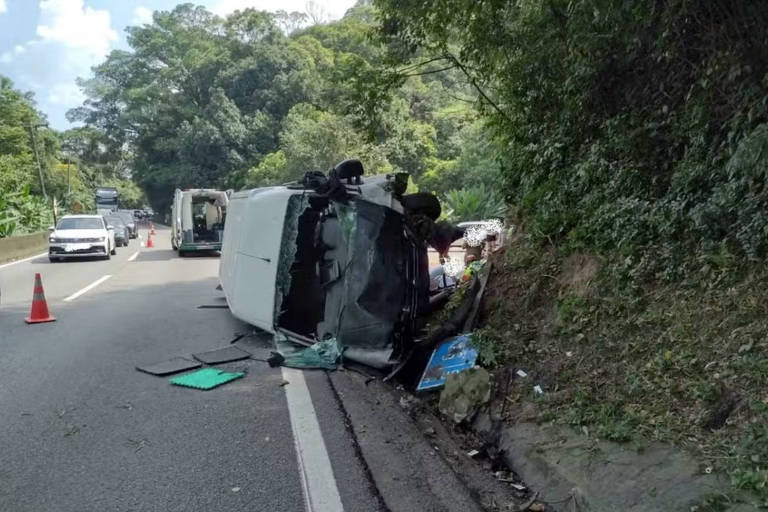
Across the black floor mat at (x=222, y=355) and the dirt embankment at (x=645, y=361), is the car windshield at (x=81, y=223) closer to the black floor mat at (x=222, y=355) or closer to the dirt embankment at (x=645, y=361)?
the black floor mat at (x=222, y=355)

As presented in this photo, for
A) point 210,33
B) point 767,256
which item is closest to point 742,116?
point 767,256

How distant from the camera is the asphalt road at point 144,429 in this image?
3.59m

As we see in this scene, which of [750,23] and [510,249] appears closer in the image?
[750,23]

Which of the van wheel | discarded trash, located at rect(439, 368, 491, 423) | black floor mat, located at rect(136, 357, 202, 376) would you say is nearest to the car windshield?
black floor mat, located at rect(136, 357, 202, 376)

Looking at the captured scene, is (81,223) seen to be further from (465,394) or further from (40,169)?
(40,169)

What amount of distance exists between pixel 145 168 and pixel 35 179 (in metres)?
16.5

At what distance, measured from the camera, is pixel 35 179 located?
4494cm

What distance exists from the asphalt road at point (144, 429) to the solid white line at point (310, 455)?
0.14 feet

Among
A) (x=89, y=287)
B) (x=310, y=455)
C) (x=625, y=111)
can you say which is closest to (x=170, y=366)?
(x=310, y=455)

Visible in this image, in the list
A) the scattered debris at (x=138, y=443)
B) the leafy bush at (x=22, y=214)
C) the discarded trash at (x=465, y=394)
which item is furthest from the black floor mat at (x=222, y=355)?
the leafy bush at (x=22, y=214)

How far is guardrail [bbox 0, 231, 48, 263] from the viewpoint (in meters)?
20.4

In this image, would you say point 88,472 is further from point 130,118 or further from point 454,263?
point 130,118

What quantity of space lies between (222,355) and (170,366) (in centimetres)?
59

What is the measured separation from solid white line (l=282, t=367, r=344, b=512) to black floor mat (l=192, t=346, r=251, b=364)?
1088mm
